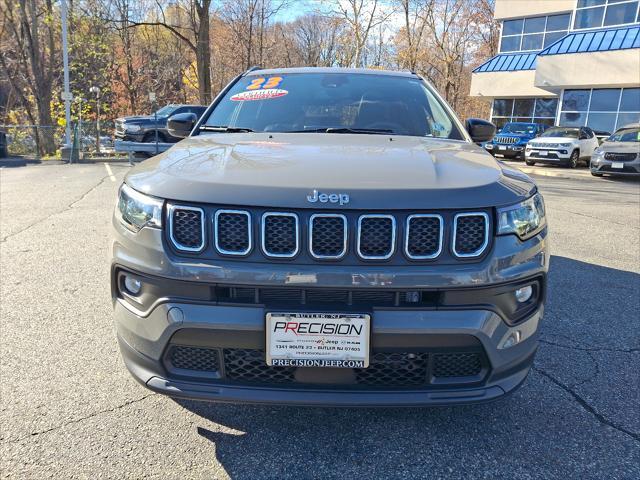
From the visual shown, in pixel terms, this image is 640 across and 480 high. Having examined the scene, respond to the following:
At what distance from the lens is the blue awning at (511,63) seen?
90.1 ft

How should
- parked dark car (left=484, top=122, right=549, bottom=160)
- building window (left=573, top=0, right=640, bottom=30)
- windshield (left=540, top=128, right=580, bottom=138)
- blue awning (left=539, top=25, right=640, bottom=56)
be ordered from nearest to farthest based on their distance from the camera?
windshield (left=540, top=128, right=580, bottom=138), parked dark car (left=484, top=122, right=549, bottom=160), blue awning (left=539, top=25, right=640, bottom=56), building window (left=573, top=0, right=640, bottom=30)

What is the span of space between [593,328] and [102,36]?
27950 mm

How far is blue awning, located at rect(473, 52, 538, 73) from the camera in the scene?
27469 mm

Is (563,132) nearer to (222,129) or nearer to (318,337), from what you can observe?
(222,129)

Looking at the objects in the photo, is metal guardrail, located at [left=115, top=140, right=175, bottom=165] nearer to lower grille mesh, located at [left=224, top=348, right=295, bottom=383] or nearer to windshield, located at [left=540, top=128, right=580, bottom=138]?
windshield, located at [left=540, top=128, right=580, bottom=138]

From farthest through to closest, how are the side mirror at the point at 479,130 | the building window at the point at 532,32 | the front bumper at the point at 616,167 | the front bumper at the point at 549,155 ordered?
the building window at the point at 532,32, the front bumper at the point at 549,155, the front bumper at the point at 616,167, the side mirror at the point at 479,130

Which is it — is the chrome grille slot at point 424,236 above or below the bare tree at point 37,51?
below

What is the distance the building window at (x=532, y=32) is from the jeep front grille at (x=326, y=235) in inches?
1207

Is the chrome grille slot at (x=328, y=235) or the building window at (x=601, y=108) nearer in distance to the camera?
the chrome grille slot at (x=328, y=235)

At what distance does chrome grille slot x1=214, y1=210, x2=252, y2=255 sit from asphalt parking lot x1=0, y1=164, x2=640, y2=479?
966mm

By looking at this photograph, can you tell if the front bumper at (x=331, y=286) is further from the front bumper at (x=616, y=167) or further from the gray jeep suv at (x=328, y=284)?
the front bumper at (x=616, y=167)

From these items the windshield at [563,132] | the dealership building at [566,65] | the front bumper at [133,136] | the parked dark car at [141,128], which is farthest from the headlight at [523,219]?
the dealership building at [566,65]

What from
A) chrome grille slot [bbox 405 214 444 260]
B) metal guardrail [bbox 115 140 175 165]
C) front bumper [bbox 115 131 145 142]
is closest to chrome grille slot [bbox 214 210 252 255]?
chrome grille slot [bbox 405 214 444 260]

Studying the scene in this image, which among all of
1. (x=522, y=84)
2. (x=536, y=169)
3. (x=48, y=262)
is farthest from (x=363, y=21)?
(x=48, y=262)
